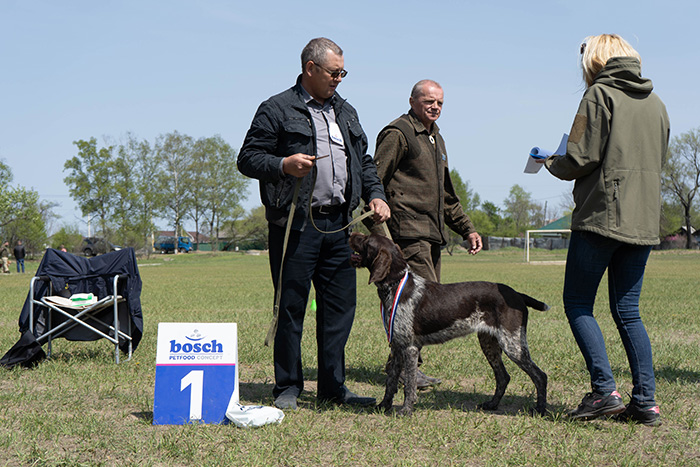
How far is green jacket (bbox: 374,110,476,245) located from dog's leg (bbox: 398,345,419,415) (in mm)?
1183

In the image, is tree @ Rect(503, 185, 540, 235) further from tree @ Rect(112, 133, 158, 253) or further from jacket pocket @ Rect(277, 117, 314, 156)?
jacket pocket @ Rect(277, 117, 314, 156)

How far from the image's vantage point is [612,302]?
4094 mm

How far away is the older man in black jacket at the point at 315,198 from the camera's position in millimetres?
4324

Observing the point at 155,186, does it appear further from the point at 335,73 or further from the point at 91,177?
the point at 335,73

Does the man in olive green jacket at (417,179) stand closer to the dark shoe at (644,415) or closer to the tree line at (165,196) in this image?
the dark shoe at (644,415)

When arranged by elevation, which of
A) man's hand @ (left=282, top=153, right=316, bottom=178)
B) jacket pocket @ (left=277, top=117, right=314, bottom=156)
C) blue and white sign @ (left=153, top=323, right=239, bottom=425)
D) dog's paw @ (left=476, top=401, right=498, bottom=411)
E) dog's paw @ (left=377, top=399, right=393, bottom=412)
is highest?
jacket pocket @ (left=277, top=117, right=314, bottom=156)

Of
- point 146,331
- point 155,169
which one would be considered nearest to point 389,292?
point 146,331

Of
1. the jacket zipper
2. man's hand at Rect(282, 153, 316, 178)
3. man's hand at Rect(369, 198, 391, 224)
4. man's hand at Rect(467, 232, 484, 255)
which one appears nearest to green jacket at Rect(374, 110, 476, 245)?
man's hand at Rect(467, 232, 484, 255)

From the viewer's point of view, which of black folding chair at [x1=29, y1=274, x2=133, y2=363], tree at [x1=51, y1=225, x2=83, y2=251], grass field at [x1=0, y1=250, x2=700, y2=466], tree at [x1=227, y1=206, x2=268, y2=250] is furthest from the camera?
tree at [x1=227, y1=206, x2=268, y2=250]

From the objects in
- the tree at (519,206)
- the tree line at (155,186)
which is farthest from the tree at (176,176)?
the tree at (519,206)

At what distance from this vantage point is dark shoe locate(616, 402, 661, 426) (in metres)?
3.93

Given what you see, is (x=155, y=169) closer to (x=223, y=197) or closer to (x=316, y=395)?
(x=223, y=197)

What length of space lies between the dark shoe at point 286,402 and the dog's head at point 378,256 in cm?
102

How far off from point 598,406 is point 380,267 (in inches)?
64.6
